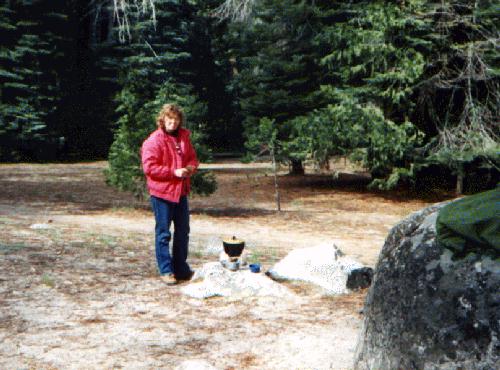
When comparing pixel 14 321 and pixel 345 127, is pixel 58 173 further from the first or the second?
pixel 14 321

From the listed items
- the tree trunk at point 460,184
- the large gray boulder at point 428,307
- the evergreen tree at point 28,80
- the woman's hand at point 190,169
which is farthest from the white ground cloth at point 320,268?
the evergreen tree at point 28,80

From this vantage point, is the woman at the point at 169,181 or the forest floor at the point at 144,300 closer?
the forest floor at the point at 144,300

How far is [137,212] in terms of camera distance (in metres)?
13.8

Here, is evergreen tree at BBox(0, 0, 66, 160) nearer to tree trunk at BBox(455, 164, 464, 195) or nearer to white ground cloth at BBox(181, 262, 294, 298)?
tree trunk at BBox(455, 164, 464, 195)

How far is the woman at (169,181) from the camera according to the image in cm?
710

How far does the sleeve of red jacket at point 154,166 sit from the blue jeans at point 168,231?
0.79 ft

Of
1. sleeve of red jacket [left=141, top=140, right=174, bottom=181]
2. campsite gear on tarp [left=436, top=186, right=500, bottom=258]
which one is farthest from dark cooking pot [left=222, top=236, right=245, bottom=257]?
campsite gear on tarp [left=436, top=186, right=500, bottom=258]

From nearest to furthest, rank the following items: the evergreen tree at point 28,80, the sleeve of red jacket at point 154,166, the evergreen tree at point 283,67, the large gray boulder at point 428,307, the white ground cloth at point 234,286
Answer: the large gray boulder at point 428,307, the white ground cloth at point 234,286, the sleeve of red jacket at point 154,166, the evergreen tree at point 283,67, the evergreen tree at point 28,80

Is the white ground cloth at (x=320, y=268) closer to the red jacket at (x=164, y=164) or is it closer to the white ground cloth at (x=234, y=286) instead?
the white ground cloth at (x=234, y=286)

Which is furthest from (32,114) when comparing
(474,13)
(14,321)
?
(14,321)

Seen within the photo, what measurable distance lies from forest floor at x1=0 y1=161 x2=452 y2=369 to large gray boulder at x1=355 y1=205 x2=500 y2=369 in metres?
0.78

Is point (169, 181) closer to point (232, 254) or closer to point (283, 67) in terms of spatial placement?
point (232, 254)

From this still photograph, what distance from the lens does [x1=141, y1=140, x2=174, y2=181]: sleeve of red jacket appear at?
7078 millimetres

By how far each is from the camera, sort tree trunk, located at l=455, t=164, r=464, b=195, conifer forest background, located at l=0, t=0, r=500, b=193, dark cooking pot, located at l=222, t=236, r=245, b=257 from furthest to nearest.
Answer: tree trunk, located at l=455, t=164, r=464, b=195, conifer forest background, located at l=0, t=0, r=500, b=193, dark cooking pot, located at l=222, t=236, r=245, b=257
